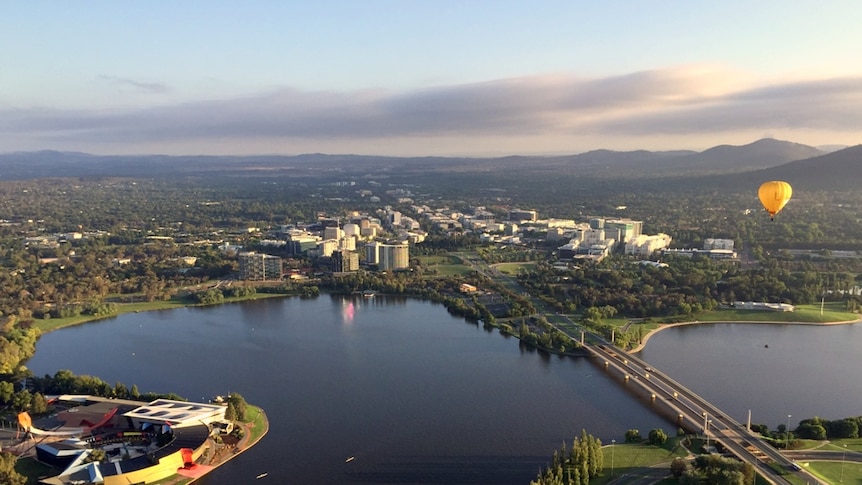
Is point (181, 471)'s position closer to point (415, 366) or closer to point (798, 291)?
point (415, 366)

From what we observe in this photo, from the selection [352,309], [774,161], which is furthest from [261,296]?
[774,161]

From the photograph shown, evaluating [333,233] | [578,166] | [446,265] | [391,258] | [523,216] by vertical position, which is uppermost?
[578,166]

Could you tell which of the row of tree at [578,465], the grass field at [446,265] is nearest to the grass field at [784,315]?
the grass field at [446,265]

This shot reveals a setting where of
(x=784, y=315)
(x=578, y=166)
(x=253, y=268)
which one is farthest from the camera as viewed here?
(x=578, y=166)

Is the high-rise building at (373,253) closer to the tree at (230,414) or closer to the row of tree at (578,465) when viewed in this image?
the tree at (230,414)

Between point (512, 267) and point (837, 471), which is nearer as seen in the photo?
point (837, 471)

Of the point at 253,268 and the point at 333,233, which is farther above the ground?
the point at 333,233

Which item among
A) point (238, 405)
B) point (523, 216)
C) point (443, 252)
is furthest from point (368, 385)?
point (523, 216)

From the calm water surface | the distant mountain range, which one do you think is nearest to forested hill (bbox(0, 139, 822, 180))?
the distant mountain range

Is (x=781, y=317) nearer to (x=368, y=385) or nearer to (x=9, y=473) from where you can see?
(x=368, y=385)
